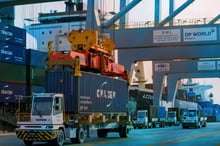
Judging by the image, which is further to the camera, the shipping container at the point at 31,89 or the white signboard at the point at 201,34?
the shipping container at the point at 31,89

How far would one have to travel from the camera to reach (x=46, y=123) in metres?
17.4

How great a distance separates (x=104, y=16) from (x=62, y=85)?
605 inches

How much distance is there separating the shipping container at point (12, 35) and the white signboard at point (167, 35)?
43.5 ft

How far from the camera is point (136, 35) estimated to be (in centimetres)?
3209

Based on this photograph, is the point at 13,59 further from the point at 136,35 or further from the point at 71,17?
the point at 71,17

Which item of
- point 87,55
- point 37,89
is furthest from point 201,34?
point 37,89

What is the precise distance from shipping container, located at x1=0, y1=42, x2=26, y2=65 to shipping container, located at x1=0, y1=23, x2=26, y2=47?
437 mm

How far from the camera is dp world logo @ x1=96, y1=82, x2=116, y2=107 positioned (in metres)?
21.2

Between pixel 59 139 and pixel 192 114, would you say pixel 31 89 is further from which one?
pixel 59 139

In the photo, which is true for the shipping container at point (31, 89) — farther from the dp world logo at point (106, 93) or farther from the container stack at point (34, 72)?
the dp world logo at point (106, 93)

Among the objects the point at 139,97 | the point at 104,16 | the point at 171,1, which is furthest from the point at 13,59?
the point at 139,97

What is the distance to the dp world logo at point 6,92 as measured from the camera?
1360 inches

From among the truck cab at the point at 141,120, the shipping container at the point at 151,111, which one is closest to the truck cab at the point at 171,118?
the shipping container at the point at 151,111

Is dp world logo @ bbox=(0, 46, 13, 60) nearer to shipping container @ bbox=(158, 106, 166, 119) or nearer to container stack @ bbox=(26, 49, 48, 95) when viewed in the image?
container stack @ bbox=(26, 49, 48, 95)
